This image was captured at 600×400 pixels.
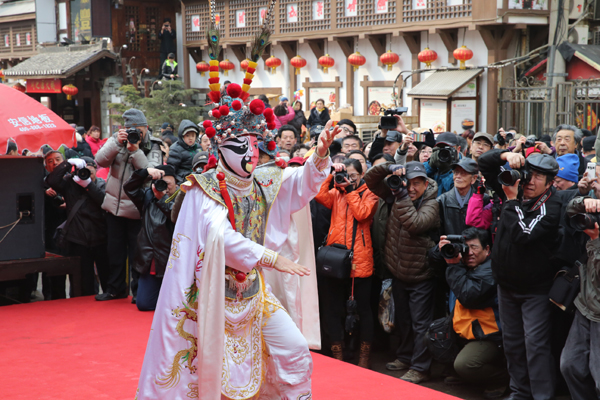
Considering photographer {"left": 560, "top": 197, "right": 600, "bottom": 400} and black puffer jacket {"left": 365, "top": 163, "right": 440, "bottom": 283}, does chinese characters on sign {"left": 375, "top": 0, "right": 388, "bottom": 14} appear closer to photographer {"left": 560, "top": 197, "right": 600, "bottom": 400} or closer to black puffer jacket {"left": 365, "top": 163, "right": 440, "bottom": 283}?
black puffer jacket {"left": 365, "top": 163, "right": 440, "bottom": 283}

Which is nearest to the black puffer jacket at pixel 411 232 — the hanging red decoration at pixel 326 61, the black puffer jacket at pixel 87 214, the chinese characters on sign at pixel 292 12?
the black puffer jacket at pixel 87 214

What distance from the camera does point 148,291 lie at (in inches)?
232

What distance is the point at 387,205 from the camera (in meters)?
5.31

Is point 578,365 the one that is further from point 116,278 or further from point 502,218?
point 116,278

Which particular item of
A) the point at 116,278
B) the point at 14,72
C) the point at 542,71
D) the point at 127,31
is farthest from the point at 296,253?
the point at 14,72

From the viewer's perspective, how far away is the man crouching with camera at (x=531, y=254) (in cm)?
409

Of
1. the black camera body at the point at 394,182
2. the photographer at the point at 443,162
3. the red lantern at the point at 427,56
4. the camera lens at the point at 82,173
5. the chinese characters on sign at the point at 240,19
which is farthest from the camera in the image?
the chinese characters on sign at the point at 240,19

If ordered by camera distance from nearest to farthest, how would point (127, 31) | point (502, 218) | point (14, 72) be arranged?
point (502, 218) < point (127, 31) < point (14, 72)

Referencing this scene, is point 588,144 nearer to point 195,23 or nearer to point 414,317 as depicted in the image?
point 414,317

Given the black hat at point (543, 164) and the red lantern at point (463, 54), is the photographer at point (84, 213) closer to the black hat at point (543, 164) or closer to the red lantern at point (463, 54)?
the black hat at point (543, 164)

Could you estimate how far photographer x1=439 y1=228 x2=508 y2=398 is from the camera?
4.52 metres

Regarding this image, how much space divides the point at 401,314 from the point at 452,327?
493 millimetres

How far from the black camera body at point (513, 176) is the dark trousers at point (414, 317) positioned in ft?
3.86

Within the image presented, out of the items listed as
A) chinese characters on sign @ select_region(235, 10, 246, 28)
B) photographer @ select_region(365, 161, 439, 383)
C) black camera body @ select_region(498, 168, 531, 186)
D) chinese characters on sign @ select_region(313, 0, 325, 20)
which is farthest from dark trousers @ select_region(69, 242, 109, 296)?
chinese characters on sign @ select_region(235, 10, 246, 28)
